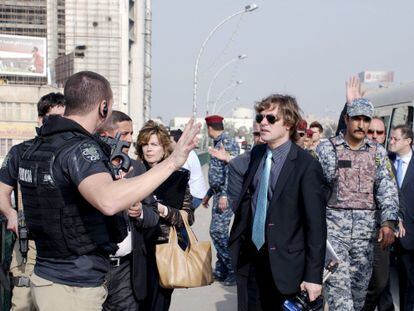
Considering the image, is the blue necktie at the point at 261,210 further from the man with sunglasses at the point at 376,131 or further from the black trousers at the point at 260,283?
the man with sunglasses at the point at 376,131

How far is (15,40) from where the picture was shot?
72.7 meters

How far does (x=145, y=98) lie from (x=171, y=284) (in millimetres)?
91157

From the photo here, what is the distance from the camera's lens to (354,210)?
16.3 ft

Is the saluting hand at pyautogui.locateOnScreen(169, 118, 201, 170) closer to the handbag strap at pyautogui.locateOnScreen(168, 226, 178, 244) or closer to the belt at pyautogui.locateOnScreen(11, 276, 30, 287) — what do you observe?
the belt at pyautogui.locateOnScreen(11, 276, 30, 287)

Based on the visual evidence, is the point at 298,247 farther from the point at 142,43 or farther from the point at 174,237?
the point at 142,43

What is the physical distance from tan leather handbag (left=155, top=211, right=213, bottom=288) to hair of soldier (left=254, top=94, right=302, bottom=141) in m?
1.12

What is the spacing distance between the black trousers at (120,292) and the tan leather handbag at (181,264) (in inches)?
10.1

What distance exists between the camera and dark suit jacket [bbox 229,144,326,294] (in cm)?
394

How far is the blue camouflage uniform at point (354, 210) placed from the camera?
493 centimetres

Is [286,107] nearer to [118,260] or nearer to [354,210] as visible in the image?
[354,210]

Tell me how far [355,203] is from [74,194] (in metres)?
2.75

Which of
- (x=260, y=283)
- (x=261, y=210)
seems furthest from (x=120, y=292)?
(x=261, y=210)

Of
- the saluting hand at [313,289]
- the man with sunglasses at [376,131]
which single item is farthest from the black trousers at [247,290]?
the man with sunglasses at [376,131]

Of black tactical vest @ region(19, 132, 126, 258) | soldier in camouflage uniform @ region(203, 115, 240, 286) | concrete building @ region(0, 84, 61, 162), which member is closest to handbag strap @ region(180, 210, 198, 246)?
black tactical vest @ region(19, 132, 126, 258)
